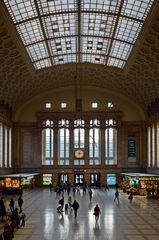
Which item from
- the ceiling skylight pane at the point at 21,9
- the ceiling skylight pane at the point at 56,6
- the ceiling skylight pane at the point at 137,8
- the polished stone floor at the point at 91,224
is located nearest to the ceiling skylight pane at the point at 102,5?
the ceiling skylight pane at the point at 137,8

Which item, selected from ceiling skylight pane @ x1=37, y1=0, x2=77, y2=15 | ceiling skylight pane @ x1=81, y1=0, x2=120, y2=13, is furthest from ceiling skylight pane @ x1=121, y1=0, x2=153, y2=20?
ceiling skylight pane @ x1=37, y1=0, x2=77, y2=15

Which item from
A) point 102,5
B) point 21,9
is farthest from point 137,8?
point 21,9

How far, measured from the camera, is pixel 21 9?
44469 millimetres

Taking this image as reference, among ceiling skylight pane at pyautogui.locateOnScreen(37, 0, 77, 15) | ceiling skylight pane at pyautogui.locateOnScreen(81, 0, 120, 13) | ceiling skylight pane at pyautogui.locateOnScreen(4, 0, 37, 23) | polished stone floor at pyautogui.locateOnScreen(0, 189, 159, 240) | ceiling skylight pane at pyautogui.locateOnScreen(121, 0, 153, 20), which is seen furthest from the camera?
ceiling skylight pane at pyautogui.locateOnScreen(81, 0, 120, 13)

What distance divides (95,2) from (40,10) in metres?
5.95

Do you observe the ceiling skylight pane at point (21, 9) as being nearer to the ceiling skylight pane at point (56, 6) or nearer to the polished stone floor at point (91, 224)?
the ceiling skylight pane at point (56, 6)

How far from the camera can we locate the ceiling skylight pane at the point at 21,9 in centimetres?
4294

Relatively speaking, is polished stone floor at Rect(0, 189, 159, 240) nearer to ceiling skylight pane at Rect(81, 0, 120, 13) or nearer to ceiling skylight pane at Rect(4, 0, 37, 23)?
ceiling skylight pane at Rect(4, 0, 37, 23)

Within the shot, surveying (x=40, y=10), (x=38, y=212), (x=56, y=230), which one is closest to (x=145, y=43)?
(x=40, y=10)

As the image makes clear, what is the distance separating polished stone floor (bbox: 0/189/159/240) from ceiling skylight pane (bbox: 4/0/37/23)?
19.9m

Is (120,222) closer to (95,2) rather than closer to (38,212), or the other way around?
(38,212)

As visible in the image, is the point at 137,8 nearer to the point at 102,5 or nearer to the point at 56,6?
the point at 102,5

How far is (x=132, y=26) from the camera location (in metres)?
49.8

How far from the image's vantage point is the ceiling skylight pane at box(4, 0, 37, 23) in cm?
4294
